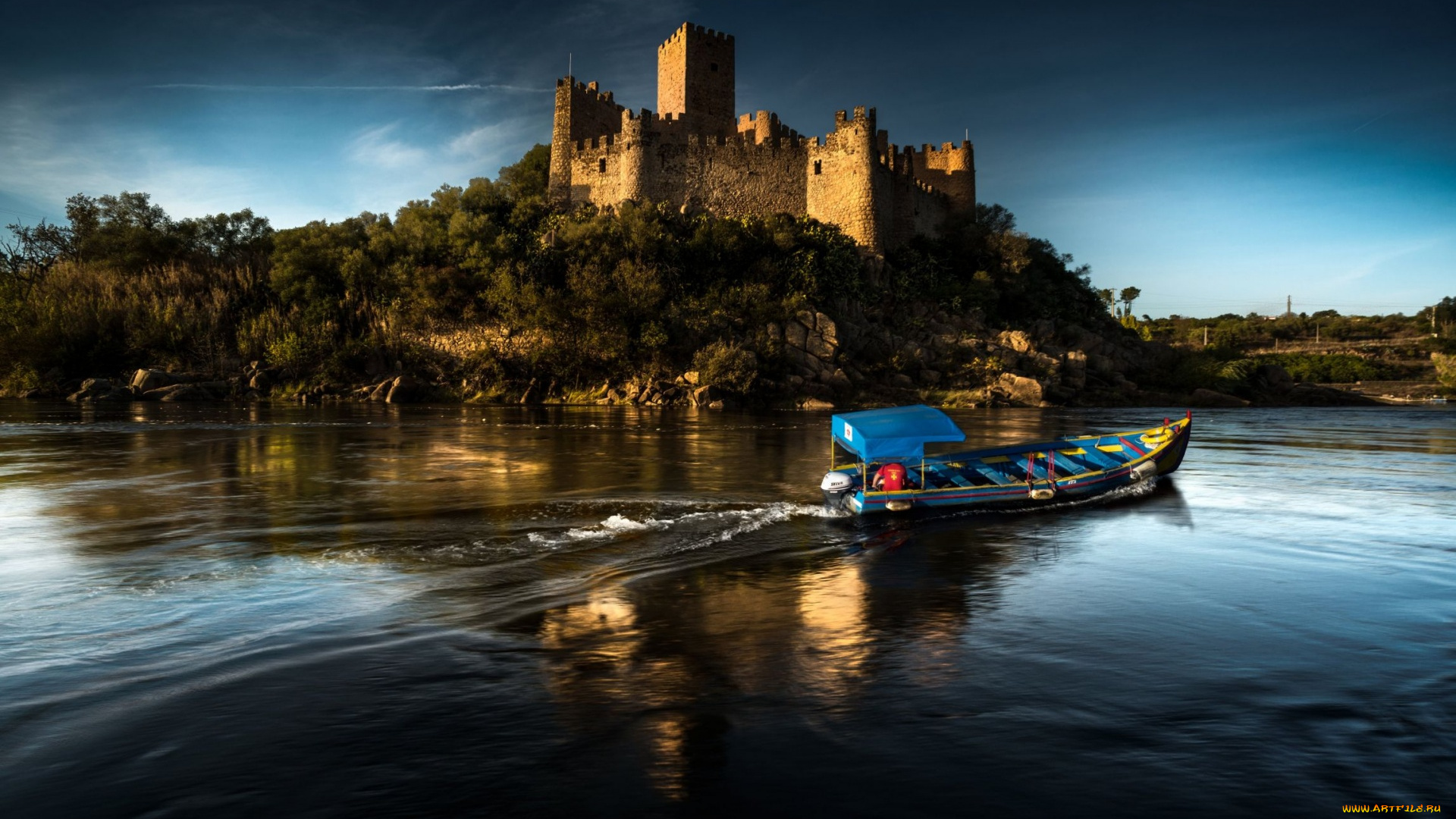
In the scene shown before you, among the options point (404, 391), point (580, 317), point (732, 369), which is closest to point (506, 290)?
point (580, 317)

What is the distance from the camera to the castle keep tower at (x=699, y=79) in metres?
58.6

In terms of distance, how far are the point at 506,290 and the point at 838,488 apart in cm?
4275

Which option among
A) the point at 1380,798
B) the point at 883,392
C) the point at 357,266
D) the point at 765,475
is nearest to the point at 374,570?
the point at 1380,798

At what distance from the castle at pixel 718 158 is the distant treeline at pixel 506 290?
1962 millimetres

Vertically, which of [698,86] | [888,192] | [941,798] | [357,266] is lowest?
[941,798]

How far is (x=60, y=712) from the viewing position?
562 centimetres

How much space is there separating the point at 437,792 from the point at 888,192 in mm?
58356

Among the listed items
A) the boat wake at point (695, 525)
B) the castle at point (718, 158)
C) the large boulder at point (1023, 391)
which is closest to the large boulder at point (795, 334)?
the castle at point (718, 158)

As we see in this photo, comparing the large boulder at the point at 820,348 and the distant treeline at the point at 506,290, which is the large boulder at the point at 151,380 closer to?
the distant treeline at the point at 506,290

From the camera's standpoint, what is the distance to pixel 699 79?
59562 millimetres

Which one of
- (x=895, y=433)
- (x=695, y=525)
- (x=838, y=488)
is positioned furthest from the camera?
(x=838, y=488)

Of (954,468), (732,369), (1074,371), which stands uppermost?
(1074,371)

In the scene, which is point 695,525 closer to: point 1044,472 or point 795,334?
point 1044,472

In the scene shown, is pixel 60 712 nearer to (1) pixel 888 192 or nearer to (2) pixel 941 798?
(2) pixel 941 798
